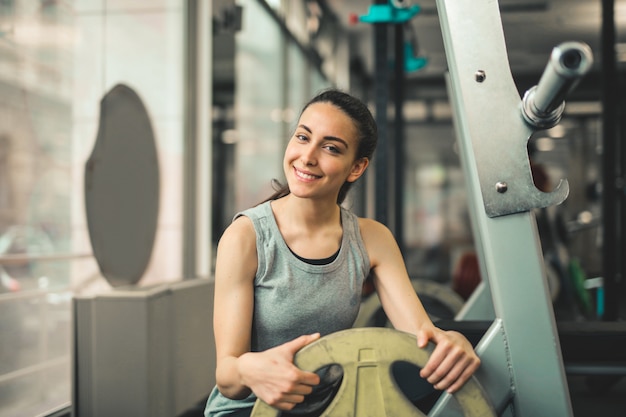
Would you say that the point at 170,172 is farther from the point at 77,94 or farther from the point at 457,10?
the point at 457,10

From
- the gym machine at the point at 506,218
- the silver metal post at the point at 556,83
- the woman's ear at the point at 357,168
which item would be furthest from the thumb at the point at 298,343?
the silver metal post at the point at 556,83

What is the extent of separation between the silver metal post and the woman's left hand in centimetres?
41

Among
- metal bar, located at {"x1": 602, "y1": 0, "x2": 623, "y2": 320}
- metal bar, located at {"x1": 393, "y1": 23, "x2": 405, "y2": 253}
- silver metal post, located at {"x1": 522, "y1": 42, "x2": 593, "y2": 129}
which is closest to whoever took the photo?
→ silver metal post, located at {"x1": 522, "y1": 42, "x2": 593, "y2": 129}

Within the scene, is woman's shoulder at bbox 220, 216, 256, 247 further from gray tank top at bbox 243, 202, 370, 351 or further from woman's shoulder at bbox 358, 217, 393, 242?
woman's shoulder at bbox 358, 217, 393, 242

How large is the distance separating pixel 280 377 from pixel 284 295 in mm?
244

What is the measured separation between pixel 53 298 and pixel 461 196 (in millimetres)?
6760

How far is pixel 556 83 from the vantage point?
97 centimetres

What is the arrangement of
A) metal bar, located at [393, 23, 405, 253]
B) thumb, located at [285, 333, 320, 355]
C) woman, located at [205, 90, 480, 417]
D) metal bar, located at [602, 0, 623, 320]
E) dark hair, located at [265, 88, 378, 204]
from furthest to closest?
metal bar, located at [602, 0, 623, 320]
metal bar, located at [393, 23, 405, 253]
dark hair, located at [265, 88, 378, 204]
woman, located at [205, 90, 480, 417]
thumb, located at [285, 333, 320, 355]

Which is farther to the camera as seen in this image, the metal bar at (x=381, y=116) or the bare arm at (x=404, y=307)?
the metal bar at (x=381, y=116)

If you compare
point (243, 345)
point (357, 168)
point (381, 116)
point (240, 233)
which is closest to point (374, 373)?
point (243, 345)

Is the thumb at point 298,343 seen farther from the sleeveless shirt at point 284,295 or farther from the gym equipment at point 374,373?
the sleeveless shirt at point 284,295

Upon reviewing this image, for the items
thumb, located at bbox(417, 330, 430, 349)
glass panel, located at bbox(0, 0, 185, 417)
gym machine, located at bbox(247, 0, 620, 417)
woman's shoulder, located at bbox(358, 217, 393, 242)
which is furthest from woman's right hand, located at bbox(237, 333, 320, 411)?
glass panel, located at bbox(0, 0, 185, 417)

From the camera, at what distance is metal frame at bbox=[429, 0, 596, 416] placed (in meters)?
1.16

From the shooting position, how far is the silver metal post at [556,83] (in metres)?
0.91
